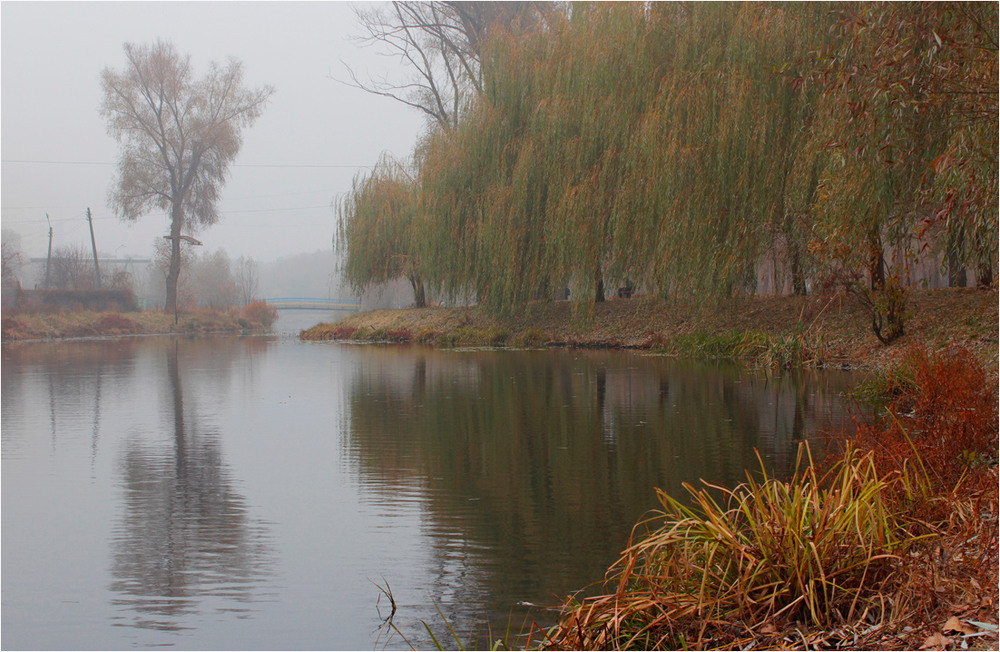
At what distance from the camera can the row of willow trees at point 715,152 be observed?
713 cm

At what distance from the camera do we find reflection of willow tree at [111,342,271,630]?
4035mm

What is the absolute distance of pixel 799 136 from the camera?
14.7 meters

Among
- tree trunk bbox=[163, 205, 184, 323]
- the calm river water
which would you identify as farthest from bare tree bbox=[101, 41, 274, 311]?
the calm river water

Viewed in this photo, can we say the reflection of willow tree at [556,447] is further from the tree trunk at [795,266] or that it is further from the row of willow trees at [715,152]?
the tree trunk at [795,266]

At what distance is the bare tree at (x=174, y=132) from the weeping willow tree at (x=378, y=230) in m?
13.3

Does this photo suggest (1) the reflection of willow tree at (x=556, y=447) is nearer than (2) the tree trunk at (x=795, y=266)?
Yes

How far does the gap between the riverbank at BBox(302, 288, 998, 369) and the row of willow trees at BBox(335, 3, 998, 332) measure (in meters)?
0.77

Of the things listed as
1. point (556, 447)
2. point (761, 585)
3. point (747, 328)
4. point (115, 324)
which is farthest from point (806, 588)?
point (115, 324)

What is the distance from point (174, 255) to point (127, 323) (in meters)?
6.81

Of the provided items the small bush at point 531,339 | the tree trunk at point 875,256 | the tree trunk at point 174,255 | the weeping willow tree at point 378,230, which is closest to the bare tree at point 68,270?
the tree trunk at point 174,255

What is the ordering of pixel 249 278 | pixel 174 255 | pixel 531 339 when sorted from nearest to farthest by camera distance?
pixel 531 339, pixel 174 255, pixel 249 278

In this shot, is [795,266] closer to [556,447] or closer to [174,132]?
[556,447]

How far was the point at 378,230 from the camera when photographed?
3022 centimetres

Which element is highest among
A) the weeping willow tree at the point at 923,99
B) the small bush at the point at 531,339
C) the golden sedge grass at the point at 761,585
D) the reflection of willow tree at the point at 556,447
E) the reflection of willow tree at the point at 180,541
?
the weeping willow tree at the point at 923,99
